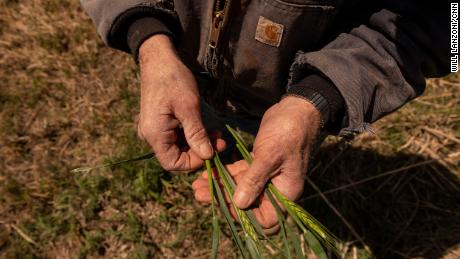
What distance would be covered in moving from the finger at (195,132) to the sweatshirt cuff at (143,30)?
0.24m

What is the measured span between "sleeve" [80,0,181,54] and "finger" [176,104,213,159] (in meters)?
0.25

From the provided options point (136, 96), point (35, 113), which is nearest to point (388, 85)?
point (136, 96)

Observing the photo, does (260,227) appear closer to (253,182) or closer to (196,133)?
(253,182)

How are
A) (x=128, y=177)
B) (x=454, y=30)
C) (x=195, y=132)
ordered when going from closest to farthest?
(x=454, y=30) < (x=195, y=132) < (x=128, y=177)

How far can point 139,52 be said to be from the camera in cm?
117

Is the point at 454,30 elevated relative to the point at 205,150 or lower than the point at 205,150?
elevated

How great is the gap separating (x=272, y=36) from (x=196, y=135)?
0.34 meters

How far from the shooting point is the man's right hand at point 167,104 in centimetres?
108

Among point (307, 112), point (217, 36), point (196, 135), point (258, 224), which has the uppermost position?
point (217, 36)

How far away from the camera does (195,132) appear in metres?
1.12

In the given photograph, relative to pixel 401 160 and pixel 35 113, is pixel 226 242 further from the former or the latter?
pixel 35 113

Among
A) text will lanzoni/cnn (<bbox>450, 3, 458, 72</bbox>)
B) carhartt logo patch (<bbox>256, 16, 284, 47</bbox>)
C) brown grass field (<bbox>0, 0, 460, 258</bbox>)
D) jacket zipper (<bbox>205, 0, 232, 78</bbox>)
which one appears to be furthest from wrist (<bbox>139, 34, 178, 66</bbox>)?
brown grass field (<bbox>0, 0, 460, 258</bbox>)

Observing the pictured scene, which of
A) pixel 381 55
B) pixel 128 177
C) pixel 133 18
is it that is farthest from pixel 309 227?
pixel 128 177

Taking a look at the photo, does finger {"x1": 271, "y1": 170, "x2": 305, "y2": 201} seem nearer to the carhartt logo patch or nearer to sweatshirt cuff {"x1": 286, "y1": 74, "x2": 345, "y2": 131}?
sweatshirt cuff {"x1": 286, "y1": 74, "x2": 345, "y2": 131}
